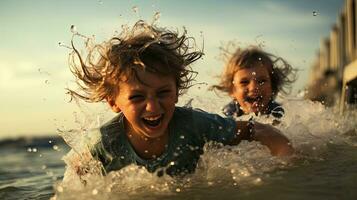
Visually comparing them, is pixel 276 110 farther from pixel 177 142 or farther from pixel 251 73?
pixel 177 142

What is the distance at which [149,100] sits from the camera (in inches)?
128

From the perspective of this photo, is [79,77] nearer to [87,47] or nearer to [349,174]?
[87,47]

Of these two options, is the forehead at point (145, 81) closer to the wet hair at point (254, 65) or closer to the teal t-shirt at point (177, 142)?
the teal t-shirt at point (177, 142)

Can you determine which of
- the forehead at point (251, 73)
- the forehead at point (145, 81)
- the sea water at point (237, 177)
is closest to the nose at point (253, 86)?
the forehead at point (251, 73)

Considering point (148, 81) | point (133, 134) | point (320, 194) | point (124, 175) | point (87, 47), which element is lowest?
point (320, 194)

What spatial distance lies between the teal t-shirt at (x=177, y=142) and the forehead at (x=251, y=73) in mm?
2189

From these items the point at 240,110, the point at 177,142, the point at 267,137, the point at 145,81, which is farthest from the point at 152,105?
the point at 240,110

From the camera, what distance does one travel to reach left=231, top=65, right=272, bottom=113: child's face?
5699mm

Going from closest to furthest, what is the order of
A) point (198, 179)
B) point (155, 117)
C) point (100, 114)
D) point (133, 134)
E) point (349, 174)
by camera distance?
point (349, 174) < point (198, 179) < point (155, 117) < point (133, 134) < point (100, 114)

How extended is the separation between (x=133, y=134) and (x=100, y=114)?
584mm

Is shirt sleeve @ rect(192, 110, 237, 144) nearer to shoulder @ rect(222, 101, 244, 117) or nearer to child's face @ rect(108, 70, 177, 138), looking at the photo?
child's face @ rect(108, 70, 177, 138)

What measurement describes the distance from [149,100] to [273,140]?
0.96 meters

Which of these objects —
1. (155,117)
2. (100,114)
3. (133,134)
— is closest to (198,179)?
(155,117)

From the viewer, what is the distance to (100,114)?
13.7 feet
